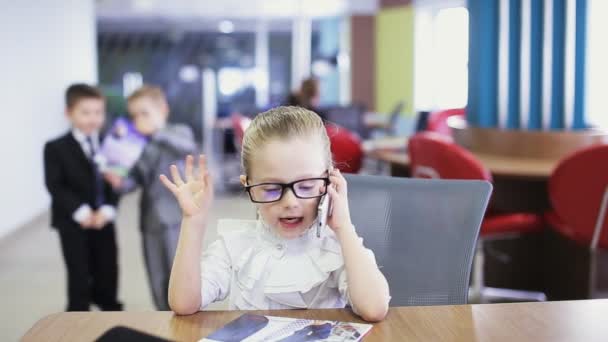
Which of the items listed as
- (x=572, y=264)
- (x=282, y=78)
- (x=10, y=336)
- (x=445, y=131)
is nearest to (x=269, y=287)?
(x=10, y=336)

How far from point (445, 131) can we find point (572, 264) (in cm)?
258

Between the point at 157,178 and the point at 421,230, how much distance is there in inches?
66.9

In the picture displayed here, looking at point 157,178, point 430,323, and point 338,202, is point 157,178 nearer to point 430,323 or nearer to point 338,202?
point 338,202

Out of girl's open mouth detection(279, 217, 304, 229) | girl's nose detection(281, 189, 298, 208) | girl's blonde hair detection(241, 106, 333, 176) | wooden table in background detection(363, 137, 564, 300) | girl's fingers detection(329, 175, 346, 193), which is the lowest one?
wooden table in background detection(363, 137, 564, 300)

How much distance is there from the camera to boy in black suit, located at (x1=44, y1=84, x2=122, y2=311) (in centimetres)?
304

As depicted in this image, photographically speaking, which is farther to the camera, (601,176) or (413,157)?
(413,157)

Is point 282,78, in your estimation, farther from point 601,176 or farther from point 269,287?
point 269,287

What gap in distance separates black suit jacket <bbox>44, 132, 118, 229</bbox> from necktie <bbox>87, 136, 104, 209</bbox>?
1 cm

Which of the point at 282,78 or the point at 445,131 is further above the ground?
the point at 282,78

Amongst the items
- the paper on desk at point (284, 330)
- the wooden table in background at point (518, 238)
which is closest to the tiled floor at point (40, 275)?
the wooden table in background at point (518, 238)

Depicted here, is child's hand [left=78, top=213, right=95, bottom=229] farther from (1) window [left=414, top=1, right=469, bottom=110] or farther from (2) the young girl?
(1) window [left=414, top=1, right=469, bottom=110]

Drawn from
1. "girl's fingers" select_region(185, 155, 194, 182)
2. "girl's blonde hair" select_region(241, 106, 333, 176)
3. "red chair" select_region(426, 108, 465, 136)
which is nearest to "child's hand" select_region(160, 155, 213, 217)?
"girl's fingers" select_region(185, 155, 194, 182)

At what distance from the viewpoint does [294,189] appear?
128 centimetres

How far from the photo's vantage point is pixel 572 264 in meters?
3.46
